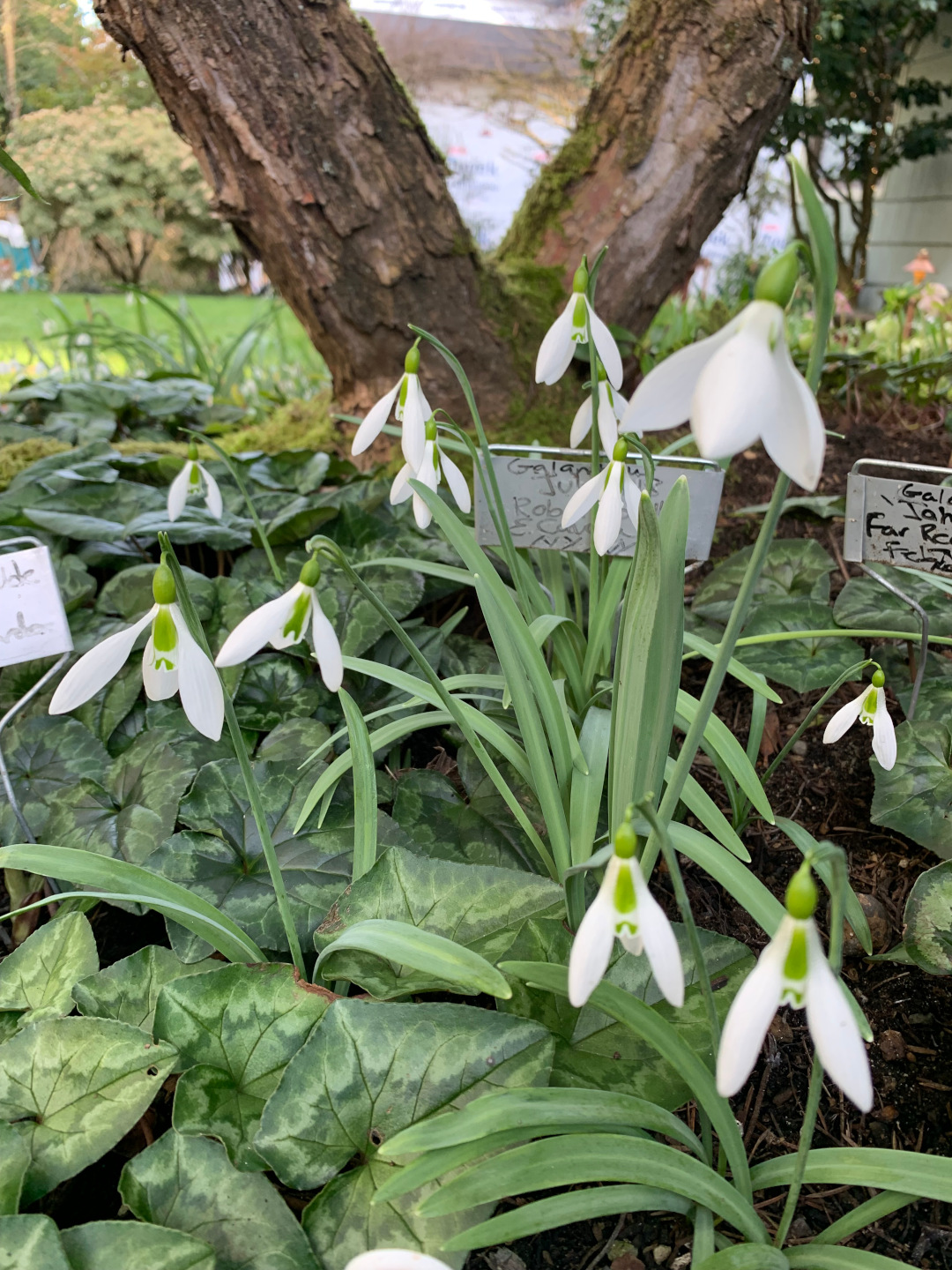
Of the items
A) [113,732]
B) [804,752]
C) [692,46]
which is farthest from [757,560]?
[692,46]

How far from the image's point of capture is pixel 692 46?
232 cm

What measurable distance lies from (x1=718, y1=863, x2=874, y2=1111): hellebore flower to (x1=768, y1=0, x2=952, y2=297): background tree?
21.0ft

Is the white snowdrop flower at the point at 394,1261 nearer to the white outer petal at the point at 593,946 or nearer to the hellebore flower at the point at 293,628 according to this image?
the white outer petal at the point at 593,946

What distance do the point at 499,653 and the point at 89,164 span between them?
5272 millimetres

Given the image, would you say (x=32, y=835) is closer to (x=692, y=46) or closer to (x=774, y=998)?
(x=774, y=998)

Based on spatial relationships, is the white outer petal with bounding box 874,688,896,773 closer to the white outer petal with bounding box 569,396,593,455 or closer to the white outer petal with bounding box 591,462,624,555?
the white outer petal with bounding box 591,462,624,555

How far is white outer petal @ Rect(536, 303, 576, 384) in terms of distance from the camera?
1.15 meters

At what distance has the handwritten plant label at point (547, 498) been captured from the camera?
1486 millimetres

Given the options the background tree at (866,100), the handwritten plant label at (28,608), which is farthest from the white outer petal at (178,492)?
the background tree at (866,100)

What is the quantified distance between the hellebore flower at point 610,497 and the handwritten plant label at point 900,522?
1.45ft

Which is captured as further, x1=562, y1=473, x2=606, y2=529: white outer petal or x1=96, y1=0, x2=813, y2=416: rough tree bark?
x1=96, y1=0, x2=813, y2=416: rough tree bark

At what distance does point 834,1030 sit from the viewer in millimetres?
563

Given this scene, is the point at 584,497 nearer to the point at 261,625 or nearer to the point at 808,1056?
the point at 261,625

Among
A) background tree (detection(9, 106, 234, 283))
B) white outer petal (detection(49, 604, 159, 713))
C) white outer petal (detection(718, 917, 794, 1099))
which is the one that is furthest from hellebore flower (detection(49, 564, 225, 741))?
background tree (detection(9, 106, 234, 283))
